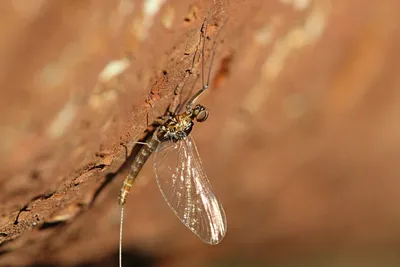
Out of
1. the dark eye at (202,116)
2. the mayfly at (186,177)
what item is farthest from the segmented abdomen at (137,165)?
the dark eye at (202,116)

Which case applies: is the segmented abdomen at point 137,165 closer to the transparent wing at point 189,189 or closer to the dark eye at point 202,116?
the transparent wing at point 189,189

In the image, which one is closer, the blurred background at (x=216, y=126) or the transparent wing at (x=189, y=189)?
the blurred background at (x=216, y=126)

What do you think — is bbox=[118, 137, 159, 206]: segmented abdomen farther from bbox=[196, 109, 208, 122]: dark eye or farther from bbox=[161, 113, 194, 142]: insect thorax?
bbox=[196, 109, 208, 122]: dark eye

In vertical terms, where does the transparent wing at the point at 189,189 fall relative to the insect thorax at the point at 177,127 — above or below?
below

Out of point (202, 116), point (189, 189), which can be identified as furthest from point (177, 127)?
point (189, 189)

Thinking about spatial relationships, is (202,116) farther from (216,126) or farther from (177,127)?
(216,126)

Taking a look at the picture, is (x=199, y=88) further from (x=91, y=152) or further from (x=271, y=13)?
(x=91, y=152)

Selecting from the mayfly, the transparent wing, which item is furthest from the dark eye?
the transparent wing
